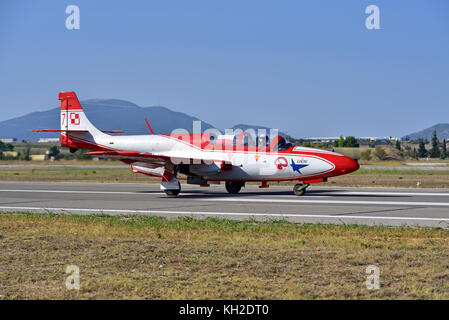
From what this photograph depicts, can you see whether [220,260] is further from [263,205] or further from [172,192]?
[172,192]

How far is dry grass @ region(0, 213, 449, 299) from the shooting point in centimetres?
701

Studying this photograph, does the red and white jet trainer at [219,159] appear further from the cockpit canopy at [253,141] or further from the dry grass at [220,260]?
the dry grass at [220,260]

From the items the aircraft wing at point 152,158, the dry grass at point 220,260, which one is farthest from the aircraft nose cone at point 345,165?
the dry grass at point 220,260

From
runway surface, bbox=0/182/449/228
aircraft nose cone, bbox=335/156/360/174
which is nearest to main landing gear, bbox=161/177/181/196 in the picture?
runway surface, bbox=0/182/449/228

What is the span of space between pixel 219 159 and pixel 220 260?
543 inches

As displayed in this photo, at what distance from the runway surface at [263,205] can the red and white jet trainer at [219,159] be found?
81cm

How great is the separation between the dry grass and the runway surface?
208 cm

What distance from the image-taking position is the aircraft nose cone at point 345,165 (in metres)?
20.4

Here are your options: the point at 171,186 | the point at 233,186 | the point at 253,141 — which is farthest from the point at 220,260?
the point at 233,186

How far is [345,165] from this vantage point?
20.4m

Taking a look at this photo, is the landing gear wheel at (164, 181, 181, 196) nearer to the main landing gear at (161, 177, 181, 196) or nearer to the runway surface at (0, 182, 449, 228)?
the main landing gear at (161, 177, 181, 196)
